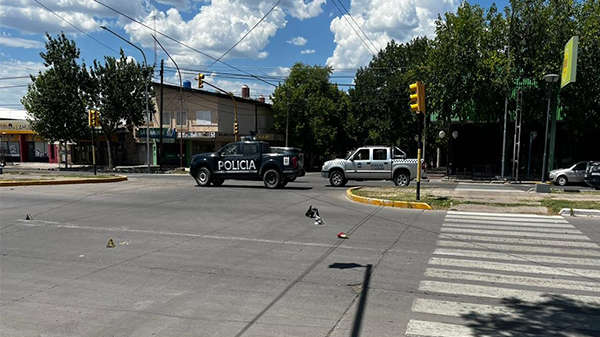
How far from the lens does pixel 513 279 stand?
239 inches

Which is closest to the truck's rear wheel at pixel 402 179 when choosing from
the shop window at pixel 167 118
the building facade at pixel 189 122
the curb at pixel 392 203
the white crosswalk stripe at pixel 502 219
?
the curb at pixel 392 203

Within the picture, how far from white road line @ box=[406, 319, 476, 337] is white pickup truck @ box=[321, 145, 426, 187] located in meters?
16.4

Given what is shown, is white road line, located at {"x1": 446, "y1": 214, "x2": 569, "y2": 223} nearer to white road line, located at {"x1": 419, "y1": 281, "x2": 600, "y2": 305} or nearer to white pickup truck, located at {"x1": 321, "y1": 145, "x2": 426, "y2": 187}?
white road line, located at {"x1": 419, "y1": 281, "x2": 600, "y2": 305}

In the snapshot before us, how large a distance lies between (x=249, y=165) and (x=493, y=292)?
48.5 feet

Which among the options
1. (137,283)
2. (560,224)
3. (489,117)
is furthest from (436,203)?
(489,117)

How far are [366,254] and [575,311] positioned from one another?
334cm

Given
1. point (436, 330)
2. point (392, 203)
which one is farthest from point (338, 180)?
point (436, 330)

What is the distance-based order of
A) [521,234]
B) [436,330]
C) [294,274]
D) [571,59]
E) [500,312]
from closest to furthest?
[436,330] → [500,312] → [294,274] → [521,234] → [571,59]

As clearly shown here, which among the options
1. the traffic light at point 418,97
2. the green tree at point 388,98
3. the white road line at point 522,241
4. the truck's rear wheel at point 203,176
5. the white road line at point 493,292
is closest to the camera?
the white road line at point 493,292

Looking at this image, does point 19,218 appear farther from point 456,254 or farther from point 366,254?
point 456,254

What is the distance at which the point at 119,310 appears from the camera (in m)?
4.93

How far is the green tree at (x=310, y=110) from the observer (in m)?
49.5

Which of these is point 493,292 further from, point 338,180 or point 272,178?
point 338,180

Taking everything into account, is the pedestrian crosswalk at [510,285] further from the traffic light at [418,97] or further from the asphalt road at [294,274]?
the traffic light at [418,97]
